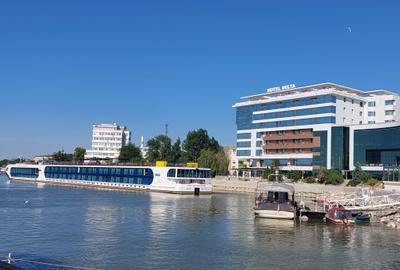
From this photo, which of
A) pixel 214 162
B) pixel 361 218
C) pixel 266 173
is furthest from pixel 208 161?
pixel 361 218

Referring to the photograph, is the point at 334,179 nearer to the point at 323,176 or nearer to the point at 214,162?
the point at 323,176

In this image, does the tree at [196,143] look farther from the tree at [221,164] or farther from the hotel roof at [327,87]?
the hotel roof at [327,87]

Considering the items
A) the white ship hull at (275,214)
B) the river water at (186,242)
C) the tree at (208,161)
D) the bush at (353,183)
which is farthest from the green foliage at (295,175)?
the white ship hull at (275,214)

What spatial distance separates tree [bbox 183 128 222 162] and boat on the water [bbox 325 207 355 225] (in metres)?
127

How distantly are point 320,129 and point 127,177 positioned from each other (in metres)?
55.4

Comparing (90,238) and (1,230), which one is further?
(1,230)

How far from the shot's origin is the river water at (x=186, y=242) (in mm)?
32625

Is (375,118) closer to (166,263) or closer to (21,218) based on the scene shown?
(21,218)

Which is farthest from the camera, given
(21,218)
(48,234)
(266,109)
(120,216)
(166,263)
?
(266,109)

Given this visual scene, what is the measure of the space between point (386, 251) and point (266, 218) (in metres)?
21.4

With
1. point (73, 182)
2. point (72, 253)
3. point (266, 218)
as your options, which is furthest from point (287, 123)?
point (72, 253)

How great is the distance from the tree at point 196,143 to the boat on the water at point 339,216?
12697 centimetres

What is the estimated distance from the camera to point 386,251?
3888 centimetres

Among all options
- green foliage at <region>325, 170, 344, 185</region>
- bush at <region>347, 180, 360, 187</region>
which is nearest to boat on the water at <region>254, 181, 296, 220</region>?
bush at <region>347, 180, 360, 187</region>
